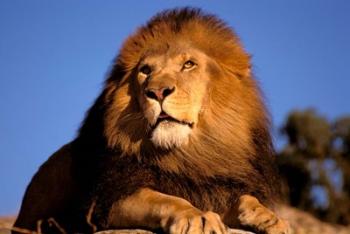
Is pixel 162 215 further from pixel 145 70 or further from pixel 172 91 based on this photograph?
pixel 145 70

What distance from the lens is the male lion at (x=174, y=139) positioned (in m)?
5.18

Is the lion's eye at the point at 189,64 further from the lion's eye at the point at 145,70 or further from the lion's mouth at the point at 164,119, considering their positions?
the lion's mouth at the point at 164,119

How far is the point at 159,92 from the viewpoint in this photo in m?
5.20

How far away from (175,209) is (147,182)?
588mm

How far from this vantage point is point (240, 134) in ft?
18.6

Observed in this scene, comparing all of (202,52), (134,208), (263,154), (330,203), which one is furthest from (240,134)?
(330,203)

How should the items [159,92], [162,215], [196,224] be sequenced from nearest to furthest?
[196,224]
[162,215]
[159,92]

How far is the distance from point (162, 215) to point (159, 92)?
83 cm

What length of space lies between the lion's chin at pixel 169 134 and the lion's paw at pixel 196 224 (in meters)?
0.76

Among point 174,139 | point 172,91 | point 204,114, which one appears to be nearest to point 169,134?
point 174,139

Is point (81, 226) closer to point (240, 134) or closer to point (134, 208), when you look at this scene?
point (134, 208)

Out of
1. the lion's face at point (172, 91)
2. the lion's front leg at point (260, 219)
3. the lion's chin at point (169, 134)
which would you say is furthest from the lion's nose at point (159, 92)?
the lion's front leg at point (260, 219)

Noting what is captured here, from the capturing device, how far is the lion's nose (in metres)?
5.20

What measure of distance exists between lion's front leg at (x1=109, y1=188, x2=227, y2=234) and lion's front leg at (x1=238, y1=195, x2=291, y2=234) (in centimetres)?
36
